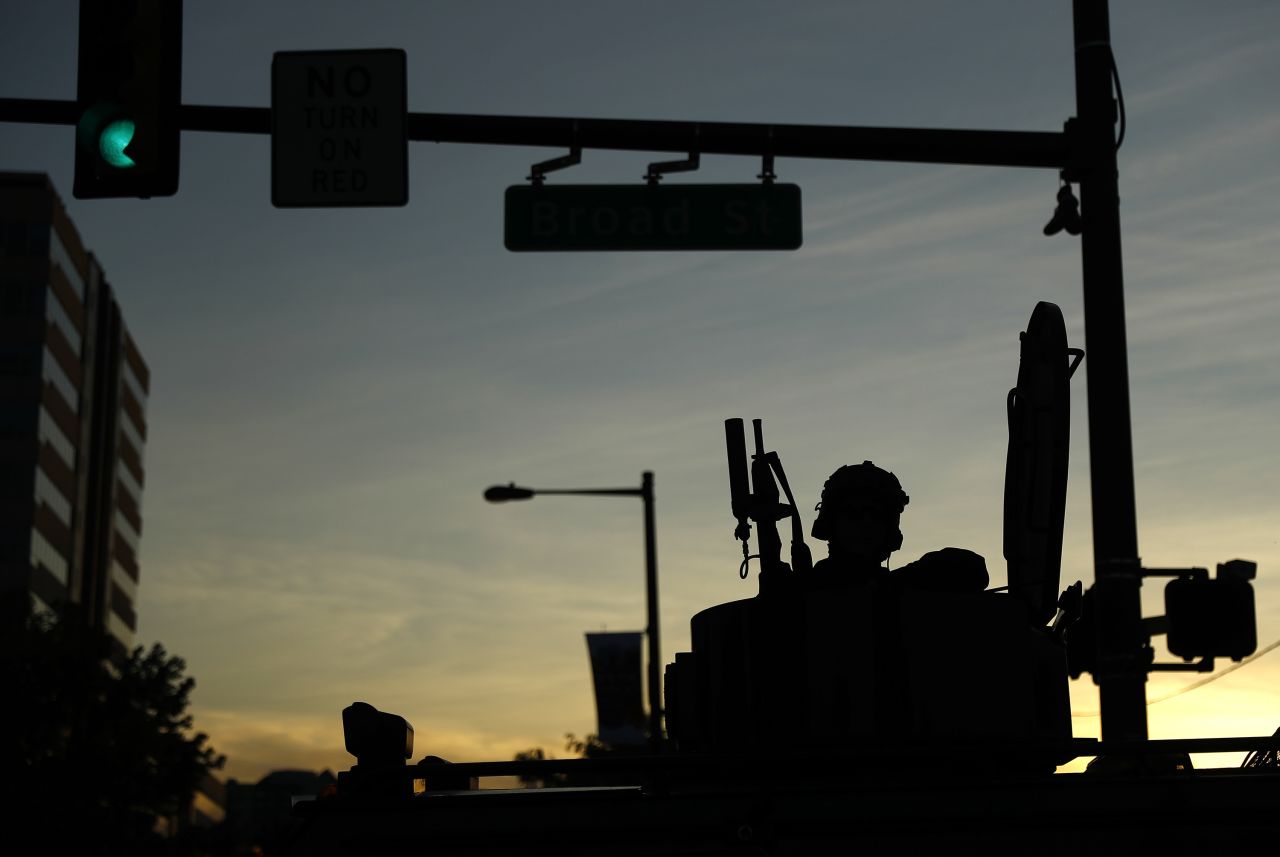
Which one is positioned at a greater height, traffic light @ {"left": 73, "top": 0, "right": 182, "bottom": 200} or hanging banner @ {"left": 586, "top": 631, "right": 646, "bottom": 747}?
traffic light @ {"left": 73, "top": 0, "right": 182, "bottom": 200}

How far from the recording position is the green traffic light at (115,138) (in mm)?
9945

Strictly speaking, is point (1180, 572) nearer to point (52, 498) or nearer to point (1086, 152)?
point (1086, 152)

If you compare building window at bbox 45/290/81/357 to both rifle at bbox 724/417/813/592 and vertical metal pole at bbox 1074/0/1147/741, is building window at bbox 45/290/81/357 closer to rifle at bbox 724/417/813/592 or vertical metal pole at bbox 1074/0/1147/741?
vertical metal pole at bbox 1074/0/1147/741

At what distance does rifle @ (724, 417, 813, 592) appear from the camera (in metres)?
6.23

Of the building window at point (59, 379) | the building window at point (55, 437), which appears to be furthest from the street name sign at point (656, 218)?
the building window at point (59, 379)

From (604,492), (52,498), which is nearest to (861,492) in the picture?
(604,492)

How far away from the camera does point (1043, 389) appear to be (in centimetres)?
668

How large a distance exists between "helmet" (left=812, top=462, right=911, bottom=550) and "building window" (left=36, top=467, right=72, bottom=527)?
10209 centimetres

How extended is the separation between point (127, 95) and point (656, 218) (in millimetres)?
3133

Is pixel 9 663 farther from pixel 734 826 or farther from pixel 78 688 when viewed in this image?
pixel 734 826

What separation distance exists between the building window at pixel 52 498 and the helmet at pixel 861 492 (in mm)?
102095

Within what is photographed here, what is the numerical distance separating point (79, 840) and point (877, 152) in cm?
4104

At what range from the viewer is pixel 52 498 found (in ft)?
349

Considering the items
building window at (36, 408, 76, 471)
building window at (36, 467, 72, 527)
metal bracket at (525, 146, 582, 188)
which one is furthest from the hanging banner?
building window at (36, 408, 76, 471)
